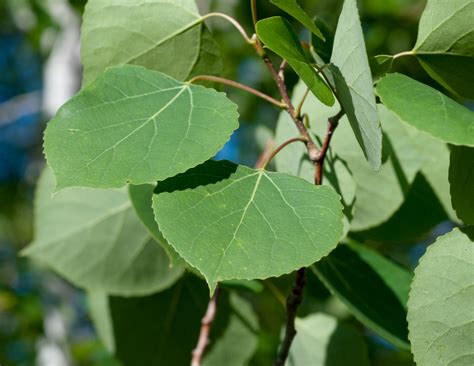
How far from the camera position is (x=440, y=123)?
2.31 ft

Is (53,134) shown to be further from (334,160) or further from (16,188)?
(16,188)

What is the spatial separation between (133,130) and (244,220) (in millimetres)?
159

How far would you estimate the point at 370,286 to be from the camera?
43.3 inches

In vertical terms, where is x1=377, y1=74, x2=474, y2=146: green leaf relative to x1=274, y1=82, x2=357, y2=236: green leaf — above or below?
above

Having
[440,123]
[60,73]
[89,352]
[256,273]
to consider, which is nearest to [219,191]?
[256,273]

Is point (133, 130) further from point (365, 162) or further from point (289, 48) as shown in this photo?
point (365, 162)

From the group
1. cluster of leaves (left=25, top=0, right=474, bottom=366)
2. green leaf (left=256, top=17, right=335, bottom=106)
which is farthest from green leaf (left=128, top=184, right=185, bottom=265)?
green leaf (left=256, top=17, right=335, bottom=106)

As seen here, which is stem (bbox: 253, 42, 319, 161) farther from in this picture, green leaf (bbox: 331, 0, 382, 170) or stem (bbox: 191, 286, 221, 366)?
stem (bbox: 191, 286, 221, 366)

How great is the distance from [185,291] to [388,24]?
1.91 meters

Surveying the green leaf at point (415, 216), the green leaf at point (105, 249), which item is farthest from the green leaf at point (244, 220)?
the green leaf at point (105, 249)

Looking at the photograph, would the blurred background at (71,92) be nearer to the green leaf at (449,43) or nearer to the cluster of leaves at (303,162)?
the cluster of leaves at (303,162)

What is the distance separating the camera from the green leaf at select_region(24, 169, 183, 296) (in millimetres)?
1298

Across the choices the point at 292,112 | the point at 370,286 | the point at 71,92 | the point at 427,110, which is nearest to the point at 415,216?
the point at 370,286

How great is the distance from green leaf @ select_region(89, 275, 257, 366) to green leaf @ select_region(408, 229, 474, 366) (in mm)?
619
